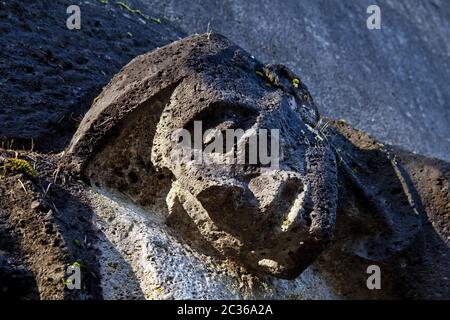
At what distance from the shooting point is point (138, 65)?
335 centimetres

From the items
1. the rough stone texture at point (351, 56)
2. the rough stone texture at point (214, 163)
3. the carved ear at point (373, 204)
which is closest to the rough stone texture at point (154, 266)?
the rough stone texture at point (214, 163)

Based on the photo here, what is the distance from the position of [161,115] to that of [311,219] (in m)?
0.64

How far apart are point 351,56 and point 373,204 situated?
259cm

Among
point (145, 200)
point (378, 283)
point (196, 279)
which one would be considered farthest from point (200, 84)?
Answer: point (378, 283)

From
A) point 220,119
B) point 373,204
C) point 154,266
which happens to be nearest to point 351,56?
point 373,204

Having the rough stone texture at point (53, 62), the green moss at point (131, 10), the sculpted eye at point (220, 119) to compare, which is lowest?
the sculpted eye at point (220, 119)

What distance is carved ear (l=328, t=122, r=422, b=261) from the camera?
12.1ft

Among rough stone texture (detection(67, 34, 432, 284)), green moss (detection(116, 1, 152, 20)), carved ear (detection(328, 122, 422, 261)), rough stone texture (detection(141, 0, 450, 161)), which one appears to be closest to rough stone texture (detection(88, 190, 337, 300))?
rough stone texture (detection(67, 34, 432, 284))

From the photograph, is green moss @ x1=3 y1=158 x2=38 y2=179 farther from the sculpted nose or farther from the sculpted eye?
the sculpted nose

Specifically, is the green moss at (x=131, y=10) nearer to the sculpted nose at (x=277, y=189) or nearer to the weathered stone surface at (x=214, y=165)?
the weathered stone surface at (x=214, y=165)

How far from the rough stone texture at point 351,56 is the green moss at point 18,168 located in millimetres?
2463

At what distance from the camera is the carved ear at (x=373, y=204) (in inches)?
145

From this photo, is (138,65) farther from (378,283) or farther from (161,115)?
(378,283)

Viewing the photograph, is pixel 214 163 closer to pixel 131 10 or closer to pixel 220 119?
pixel 220 119
